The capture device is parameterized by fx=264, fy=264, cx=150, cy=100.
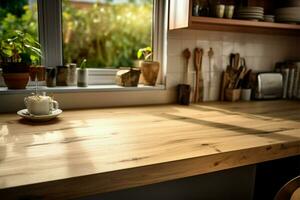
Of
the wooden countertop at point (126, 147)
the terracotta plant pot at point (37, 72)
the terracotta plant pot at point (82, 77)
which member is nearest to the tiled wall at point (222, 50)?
the wooden countertop at point (126, 147)

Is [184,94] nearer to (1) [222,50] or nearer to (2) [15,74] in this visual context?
(1) [222,50]

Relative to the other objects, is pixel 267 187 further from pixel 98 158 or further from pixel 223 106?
pixel 98 158

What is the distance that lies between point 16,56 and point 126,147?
2.72 ft

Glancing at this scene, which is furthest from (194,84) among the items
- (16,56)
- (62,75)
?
(16,56)

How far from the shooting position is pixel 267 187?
151cm

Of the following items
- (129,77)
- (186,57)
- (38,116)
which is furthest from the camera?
(186,57)

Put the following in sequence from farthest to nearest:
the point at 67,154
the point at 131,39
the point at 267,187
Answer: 1. the point at 131,39
2. the point at 267,187
3. the point at 67,154

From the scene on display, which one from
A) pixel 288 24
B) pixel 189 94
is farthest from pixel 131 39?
pixel 288 24

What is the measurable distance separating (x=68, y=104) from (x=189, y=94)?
0.71 m

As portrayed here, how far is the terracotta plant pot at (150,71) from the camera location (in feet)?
5.13

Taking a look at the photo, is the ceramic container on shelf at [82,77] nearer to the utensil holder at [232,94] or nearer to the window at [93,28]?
the window at [93,28]

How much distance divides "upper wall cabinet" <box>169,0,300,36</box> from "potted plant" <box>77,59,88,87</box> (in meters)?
0.55

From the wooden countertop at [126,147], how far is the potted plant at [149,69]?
29 centimetres

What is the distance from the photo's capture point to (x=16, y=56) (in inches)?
51.4
